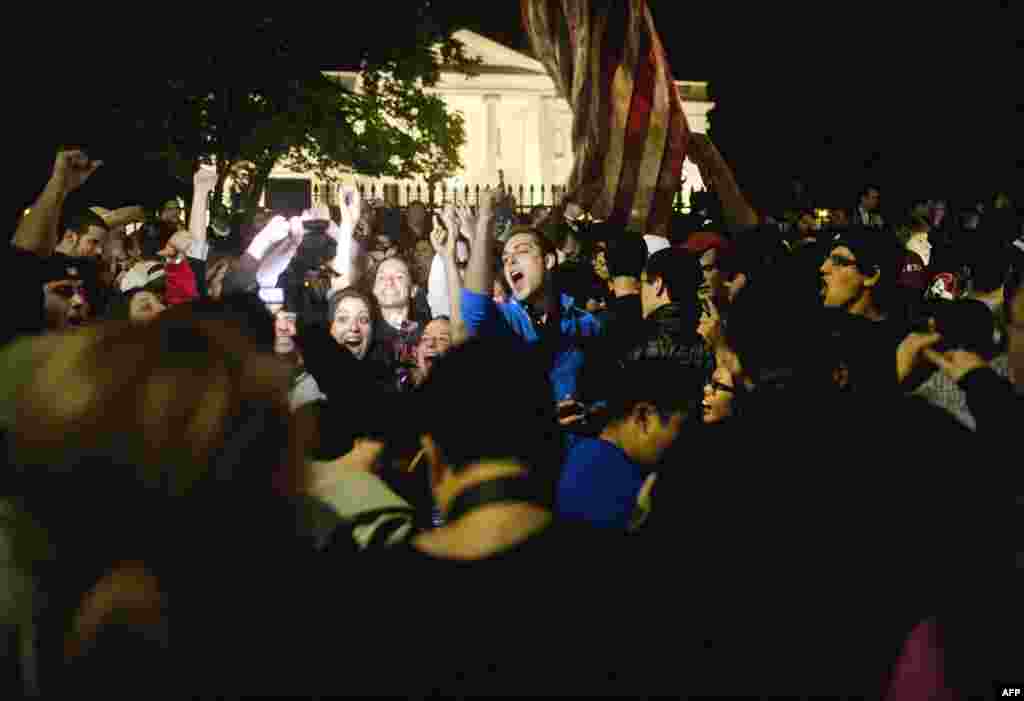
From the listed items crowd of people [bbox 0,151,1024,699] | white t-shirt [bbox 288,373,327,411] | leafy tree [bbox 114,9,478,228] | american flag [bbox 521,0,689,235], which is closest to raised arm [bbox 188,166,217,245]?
american flag [bbox 521,0,689,235]

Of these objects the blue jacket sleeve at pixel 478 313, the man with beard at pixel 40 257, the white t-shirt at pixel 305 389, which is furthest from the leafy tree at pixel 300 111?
the blue jacket sleeve at pixel 478 313

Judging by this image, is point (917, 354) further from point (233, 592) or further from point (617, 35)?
point (617, 35)

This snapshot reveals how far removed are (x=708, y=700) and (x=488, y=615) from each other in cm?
67

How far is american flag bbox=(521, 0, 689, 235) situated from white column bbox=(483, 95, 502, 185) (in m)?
53.5

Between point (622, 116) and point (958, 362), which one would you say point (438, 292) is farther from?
point (958, 362)

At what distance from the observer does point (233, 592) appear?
6.24 ft

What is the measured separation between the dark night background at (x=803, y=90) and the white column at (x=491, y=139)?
51.7 ft

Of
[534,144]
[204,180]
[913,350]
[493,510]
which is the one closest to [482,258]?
[913,350]

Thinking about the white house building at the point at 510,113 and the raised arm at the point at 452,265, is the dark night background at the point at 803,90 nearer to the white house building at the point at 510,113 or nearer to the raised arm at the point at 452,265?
the raised arm at the point at 452,265

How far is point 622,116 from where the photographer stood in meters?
7.16

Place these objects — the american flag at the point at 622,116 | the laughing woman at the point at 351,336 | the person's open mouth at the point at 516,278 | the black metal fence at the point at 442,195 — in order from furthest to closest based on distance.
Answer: the black metal fence at the point at 442,195 → the american flag at the point at 622,116 → the person's open mouth at the point at 516,278 → the laughing woman at the point at 351,336

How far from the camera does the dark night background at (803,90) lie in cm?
1564

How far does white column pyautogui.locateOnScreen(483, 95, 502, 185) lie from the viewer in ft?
199

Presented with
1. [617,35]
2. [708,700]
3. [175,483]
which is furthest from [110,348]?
[617,35]
